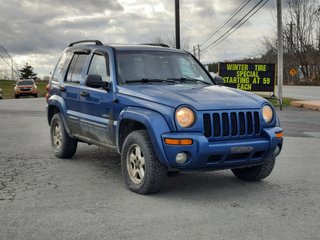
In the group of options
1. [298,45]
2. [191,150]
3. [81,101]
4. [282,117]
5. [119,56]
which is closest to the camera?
[191,150]

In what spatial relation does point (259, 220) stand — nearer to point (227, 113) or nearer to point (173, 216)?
point (173, 216)

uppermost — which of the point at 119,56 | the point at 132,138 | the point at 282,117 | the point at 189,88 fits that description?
the point at 119,56

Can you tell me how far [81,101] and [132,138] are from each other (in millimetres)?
1581

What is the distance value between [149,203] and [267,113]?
1.79m

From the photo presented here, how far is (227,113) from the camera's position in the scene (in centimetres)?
517

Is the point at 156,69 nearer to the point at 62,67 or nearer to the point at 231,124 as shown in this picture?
the point at 231,124

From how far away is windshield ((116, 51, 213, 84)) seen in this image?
6.12 metres

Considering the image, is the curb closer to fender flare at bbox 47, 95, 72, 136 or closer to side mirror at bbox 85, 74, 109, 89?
fender flare at bbox 47, 95, 72, 136

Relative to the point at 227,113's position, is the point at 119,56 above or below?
above

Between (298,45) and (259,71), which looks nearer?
(259,71)

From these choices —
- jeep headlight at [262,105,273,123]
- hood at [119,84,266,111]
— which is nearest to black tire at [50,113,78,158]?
hood at [119,84,266,111]

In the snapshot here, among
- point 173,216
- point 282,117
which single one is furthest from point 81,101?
point 282,117

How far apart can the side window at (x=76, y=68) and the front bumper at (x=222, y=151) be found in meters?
2.53

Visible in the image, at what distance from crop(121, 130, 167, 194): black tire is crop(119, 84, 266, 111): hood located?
1.58ft
